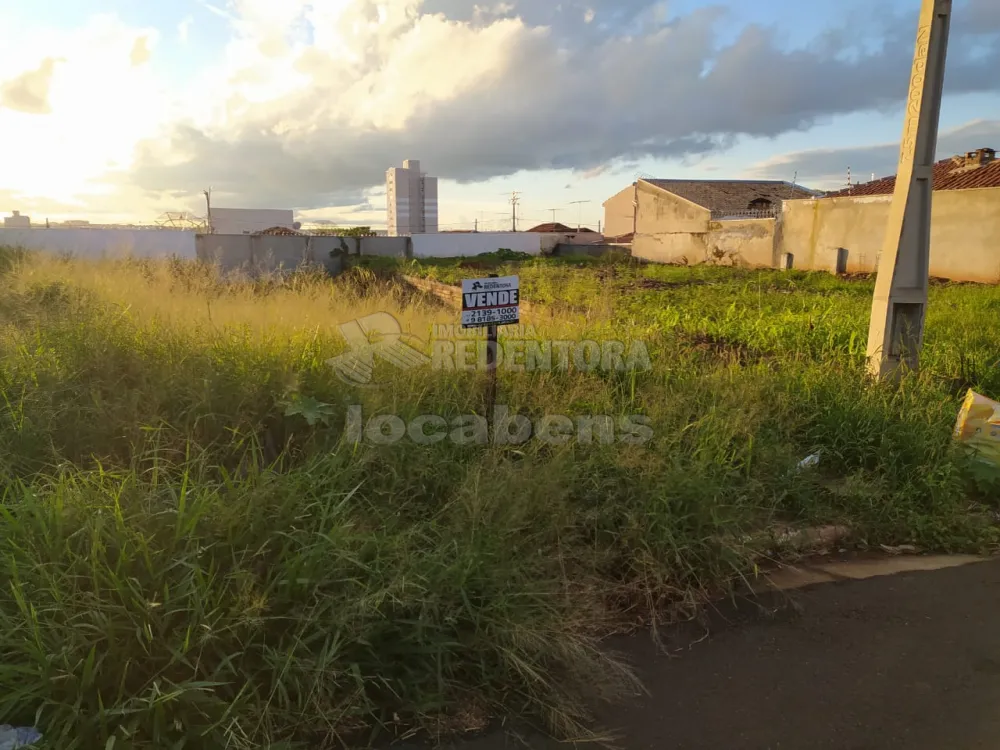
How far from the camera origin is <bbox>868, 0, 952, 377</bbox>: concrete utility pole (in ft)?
15.2

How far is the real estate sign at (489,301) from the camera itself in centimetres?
352

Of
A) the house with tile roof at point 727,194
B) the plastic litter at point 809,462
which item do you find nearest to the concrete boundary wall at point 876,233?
the house with tile roof at point 727,194

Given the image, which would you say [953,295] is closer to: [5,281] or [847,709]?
[847,709]

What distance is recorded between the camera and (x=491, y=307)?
142 inches

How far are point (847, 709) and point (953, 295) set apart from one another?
11.4m

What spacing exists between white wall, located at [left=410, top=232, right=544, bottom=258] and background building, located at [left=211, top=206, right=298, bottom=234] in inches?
849

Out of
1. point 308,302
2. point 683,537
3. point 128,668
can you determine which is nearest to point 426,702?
point 128,668

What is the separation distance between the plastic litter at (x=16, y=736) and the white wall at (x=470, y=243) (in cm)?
2872

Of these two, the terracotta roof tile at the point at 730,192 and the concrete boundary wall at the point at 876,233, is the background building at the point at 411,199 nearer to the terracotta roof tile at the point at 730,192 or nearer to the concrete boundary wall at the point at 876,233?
the terracotta roof tile at the point at 730,192

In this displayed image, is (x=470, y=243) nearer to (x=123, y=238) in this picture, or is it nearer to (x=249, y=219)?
(x=123, y=238)

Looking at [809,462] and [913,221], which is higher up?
[913,221]

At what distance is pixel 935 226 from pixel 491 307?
17378 mm

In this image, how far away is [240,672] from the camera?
82.7 inches

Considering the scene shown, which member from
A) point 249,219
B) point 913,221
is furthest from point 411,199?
point 913,221
